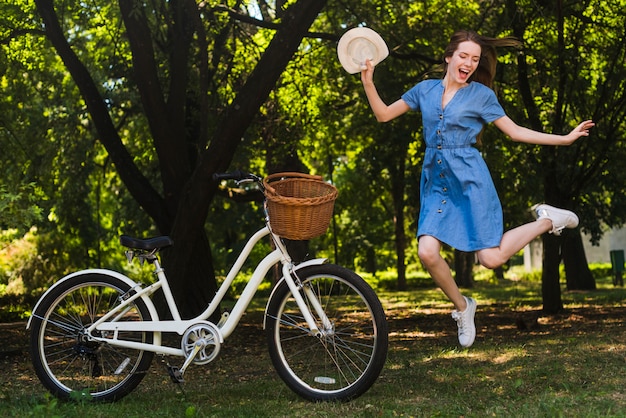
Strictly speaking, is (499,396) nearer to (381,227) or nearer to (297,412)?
(297,412)

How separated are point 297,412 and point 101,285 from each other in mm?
1591

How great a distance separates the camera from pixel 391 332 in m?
11.0

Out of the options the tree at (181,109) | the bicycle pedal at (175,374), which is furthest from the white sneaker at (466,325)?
the tree at (181,109)

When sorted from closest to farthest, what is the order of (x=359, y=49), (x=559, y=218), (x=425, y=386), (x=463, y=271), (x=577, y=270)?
(x=559, y=218) < (x=359, y=49) < (x=425, y=386) < (x=577, y=270) < (x=463, y=271)

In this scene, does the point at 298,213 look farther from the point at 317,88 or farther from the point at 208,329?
the point at 317,88

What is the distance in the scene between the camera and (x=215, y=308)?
5.30 meters

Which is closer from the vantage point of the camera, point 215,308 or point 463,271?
point 215,308

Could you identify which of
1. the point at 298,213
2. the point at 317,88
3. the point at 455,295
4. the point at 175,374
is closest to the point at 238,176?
the point at 298,213

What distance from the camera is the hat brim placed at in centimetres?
527

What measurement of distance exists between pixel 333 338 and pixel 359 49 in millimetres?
1813

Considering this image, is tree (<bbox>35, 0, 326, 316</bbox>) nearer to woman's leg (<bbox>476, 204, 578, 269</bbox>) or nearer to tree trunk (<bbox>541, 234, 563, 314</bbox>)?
woman's leg (<bbox>476, 204, 578, 269</bbox>)

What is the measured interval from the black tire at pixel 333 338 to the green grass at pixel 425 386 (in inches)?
5.7

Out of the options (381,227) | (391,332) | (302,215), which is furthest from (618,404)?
(381,227)

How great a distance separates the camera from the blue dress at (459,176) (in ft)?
16.8
